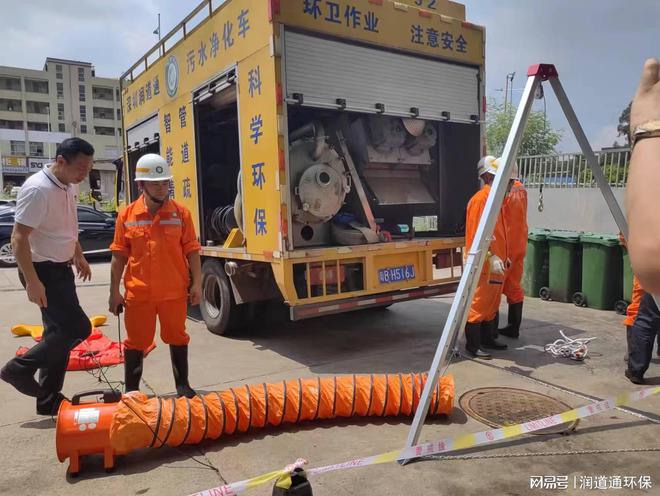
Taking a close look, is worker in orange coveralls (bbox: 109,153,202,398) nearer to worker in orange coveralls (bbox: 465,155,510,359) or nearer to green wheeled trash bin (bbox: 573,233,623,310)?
worker in orange coveralls (bbox: 465,155,510,359)

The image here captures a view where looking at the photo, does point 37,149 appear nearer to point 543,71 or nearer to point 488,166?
point 488,166

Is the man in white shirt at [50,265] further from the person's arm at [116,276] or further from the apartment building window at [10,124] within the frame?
the apartment building window at [10,124]

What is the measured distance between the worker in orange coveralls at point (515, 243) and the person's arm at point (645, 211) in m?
4.12

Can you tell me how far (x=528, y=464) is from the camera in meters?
2.89

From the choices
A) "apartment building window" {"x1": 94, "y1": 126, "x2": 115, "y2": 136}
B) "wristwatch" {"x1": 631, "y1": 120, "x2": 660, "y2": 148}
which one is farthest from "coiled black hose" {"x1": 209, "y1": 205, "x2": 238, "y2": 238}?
"apartment building window" {"x1": 94, "y1": 126, "x2": 115, "y2": 136}

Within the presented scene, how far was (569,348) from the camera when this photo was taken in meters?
4.91

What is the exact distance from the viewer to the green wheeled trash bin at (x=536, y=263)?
24.7ft

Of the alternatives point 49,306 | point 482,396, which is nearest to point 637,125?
point 482,396

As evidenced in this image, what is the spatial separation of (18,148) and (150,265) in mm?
67552

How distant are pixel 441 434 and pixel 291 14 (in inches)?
141

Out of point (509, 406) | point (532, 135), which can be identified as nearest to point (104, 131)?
point (532, 135)

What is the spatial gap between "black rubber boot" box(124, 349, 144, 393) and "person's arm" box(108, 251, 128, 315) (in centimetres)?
33

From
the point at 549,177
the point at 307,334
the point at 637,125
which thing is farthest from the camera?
the point at 549,177

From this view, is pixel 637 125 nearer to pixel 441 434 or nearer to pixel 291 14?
pixel 441 434
